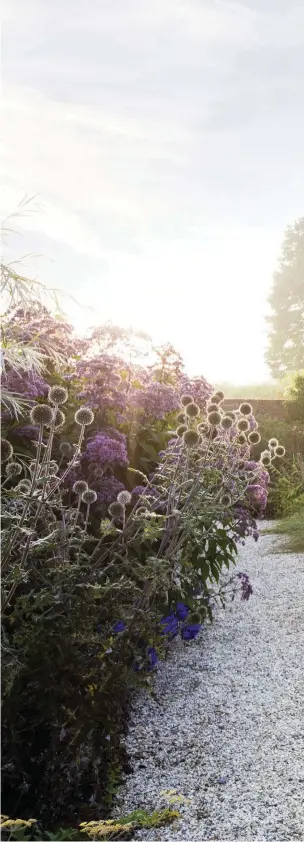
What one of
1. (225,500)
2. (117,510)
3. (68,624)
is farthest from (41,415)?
(225,500)

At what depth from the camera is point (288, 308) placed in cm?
1998

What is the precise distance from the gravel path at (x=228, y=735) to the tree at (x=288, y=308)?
16.5 m

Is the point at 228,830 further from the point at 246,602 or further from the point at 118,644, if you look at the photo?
the point at 246,602

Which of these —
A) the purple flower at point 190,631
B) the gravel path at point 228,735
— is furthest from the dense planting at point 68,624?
the purple flower at point 190,631

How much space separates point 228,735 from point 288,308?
1841 cm

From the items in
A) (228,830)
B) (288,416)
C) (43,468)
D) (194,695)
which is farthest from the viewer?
(288,416)

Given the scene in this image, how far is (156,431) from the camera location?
3326 mm

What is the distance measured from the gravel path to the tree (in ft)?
54.2

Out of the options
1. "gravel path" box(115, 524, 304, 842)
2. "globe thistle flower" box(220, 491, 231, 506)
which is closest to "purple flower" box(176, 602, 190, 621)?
"gravel path" box(115, 524, 304, 842)

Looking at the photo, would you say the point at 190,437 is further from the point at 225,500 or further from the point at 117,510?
the point at 225,500

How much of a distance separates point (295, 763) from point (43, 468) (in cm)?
137

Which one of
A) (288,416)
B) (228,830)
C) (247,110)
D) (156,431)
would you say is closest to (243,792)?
(228,830)

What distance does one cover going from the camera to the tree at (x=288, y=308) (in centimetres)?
1973

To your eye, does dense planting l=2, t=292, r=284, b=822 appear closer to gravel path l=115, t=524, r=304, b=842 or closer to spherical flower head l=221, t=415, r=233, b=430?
spherical flower head l=221, t=415, r=233, b=430
